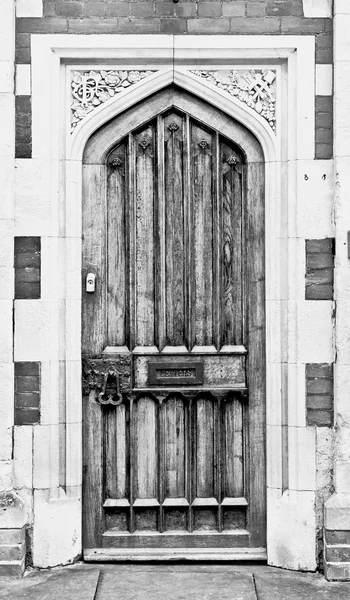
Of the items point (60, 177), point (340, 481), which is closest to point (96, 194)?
point (60, 177)

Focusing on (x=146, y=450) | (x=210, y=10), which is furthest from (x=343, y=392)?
(x=210, y=10)

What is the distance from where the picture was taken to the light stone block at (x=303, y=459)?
4.66 metres

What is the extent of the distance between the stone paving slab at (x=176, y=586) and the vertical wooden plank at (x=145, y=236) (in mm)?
1428

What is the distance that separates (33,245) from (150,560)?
2.12 m

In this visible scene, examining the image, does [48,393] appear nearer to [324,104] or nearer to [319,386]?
[319,386]

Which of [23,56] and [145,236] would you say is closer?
[23,56]

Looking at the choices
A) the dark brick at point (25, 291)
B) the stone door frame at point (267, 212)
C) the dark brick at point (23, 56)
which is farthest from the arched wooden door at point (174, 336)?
the dark brick at point (23, 56)

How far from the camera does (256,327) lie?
4.85 meters

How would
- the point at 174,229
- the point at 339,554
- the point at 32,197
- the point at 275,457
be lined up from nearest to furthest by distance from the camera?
the point at 339,554
the point at 32,197
the point at 275,457
the point at 174,229

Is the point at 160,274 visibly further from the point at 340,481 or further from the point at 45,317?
the point at 340,481

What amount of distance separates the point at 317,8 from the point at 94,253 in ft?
6.78

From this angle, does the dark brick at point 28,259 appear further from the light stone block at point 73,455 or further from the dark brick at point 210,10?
the dark brick at point 210,10

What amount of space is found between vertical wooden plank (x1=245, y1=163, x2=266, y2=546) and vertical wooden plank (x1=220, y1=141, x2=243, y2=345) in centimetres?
6

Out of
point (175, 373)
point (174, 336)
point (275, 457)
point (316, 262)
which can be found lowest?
point (275, 457)
